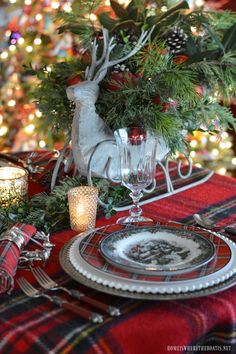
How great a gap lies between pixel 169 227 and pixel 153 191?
0.37 m

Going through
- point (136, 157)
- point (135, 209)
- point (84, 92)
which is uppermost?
point (84, 92)

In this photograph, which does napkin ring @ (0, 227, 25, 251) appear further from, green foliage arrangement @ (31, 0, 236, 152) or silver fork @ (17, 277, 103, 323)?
green foliage arrangement @ (31, 0, 236, 152)

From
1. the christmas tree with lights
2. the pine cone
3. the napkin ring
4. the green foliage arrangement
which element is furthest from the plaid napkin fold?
the christmas tree with lights

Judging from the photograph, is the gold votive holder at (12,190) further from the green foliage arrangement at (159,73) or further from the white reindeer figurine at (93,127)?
the green foliage arrangement at (159,73)

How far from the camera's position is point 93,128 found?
45.9 inches

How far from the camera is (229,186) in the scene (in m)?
1.35

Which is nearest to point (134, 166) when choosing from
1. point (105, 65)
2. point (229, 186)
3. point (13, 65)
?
point (105, 65)

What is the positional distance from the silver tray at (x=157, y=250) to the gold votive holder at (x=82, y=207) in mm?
126

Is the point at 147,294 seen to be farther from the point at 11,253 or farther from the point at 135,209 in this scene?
the point at 135,209

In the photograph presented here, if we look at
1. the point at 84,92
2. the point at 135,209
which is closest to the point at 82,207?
the point at 135,209

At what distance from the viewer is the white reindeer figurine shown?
45.3 inches

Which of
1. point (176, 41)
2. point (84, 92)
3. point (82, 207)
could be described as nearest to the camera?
point (82, 207)

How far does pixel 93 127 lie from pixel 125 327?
56 centimetres

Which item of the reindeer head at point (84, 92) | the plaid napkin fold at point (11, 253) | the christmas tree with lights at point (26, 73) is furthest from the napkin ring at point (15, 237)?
the christmas tree with lights at point (26, 73)
